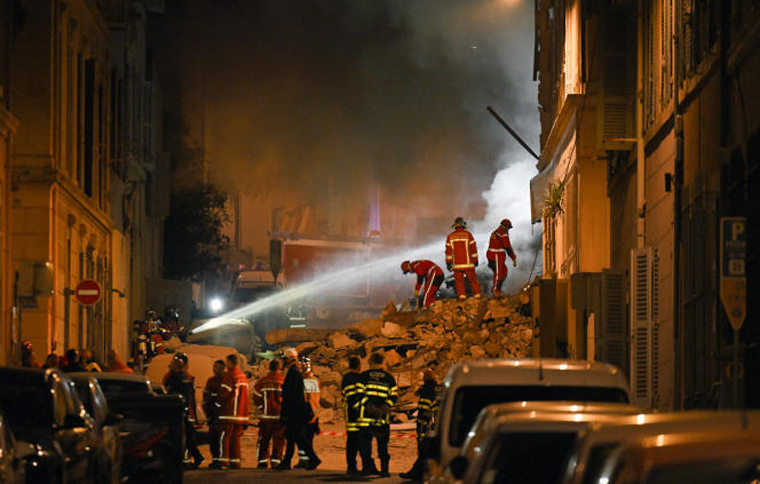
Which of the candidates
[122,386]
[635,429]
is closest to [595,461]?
[635,429]

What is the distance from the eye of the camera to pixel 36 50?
3145 cm

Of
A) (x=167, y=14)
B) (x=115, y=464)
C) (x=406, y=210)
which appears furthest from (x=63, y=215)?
(x=406, y=210)

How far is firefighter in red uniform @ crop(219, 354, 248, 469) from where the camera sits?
2131cm

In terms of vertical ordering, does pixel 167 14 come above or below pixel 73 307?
above

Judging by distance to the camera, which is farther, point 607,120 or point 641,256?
point 607,120

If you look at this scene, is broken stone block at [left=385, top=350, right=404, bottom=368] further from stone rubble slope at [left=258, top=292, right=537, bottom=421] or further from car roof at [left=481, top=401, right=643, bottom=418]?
car roof at [left=481, top=401, right=643, bottom=418]

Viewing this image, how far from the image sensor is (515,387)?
11.6 metres

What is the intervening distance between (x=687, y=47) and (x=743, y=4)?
3472mm

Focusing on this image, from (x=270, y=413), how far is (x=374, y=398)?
7.62ft

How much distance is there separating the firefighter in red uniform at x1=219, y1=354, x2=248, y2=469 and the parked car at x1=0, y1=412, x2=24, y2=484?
10.7 metres

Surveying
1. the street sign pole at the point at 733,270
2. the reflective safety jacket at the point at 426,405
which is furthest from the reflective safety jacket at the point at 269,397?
the street sign pole at the point at 733,270

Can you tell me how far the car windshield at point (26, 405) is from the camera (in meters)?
12.2

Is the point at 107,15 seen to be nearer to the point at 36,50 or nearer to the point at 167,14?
the point at 36,50

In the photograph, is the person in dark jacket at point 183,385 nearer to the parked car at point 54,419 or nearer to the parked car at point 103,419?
the parked car at point 103,419
